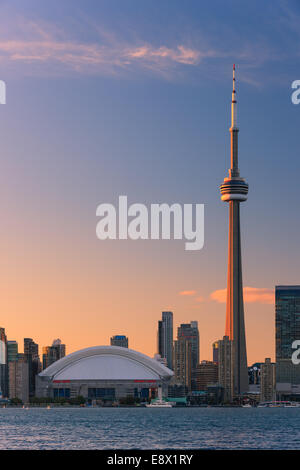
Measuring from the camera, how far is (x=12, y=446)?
204 ft

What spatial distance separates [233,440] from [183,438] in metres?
4.29

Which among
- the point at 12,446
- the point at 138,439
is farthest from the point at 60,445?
the point at 138,439

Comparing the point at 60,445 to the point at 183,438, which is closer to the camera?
the point at 60,445

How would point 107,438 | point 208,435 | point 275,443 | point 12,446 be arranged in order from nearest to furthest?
point 12,446 < point 275,443 < point 107,438 < point 208,435

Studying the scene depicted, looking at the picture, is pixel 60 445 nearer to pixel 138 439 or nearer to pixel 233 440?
pixel 138 439
